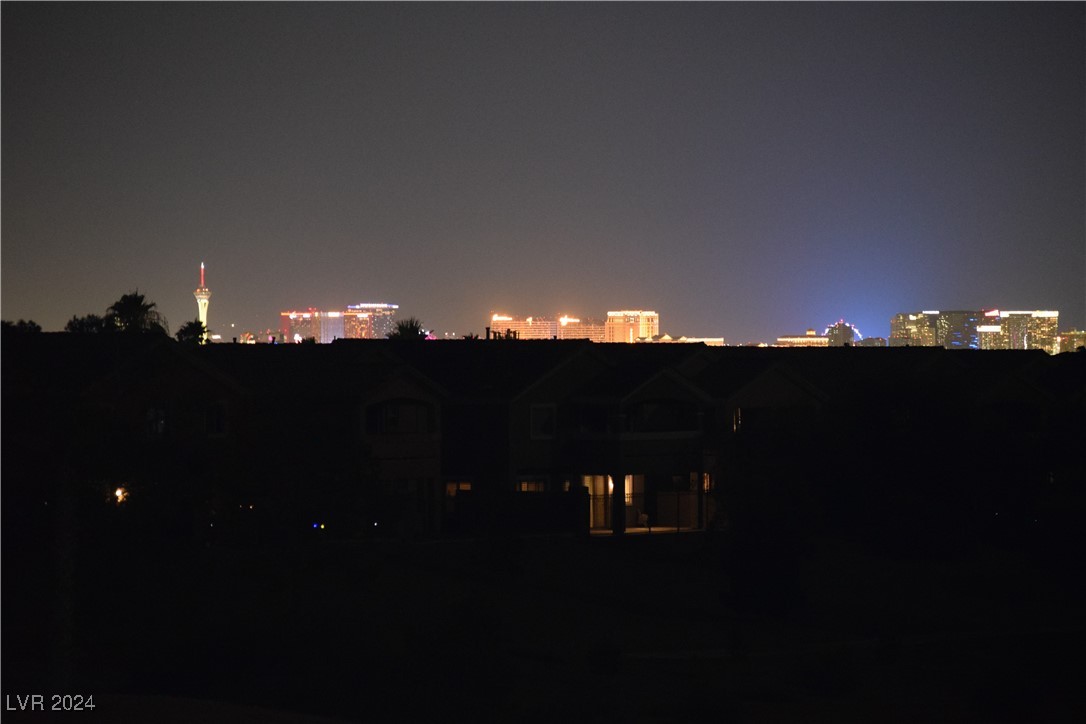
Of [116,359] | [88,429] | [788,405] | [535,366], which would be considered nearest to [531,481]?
[535,366]

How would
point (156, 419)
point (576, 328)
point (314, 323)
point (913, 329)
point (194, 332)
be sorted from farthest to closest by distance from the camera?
point (314, 323) < point (913, 329) < point (576, 328) < point (194, 332) < point (156, 419)

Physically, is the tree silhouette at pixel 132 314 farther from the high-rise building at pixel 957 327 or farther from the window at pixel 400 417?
the high-rise building at pixel 957 327

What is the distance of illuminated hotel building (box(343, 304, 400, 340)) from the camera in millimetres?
185000

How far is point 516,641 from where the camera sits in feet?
106

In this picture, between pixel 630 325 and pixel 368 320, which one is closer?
pixel 630 325

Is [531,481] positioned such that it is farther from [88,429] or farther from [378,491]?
[88,429]

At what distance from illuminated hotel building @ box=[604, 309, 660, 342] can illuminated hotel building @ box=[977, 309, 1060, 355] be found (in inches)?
1411

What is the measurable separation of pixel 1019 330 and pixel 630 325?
44.0 m

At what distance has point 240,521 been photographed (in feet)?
103

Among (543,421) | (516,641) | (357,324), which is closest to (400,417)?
(543,421)

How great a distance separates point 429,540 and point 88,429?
20.8m

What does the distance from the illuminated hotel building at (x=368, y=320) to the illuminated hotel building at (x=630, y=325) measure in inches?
1602

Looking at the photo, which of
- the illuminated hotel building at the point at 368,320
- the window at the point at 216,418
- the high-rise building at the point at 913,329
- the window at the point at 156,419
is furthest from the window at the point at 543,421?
the illuminated hotel building at the point at 368,320

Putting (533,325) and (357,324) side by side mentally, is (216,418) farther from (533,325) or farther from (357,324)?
(357,324)
